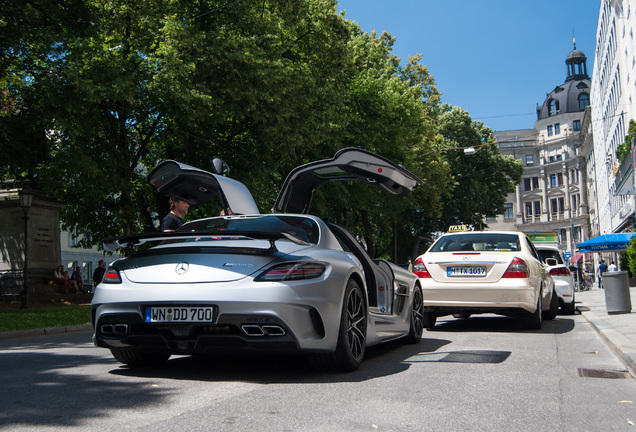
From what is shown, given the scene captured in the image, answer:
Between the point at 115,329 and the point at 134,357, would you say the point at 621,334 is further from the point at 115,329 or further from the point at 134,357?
the point at 115,329

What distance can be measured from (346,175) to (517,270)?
358 centimetres

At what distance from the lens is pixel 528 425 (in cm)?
417

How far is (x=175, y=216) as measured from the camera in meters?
8.20

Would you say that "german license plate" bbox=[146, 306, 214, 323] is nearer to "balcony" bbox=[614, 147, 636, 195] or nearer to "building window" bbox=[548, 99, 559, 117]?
"balcony" bbox=[614, 147, 636, 195]

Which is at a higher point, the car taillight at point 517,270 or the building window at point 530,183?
the building window at point 530,183

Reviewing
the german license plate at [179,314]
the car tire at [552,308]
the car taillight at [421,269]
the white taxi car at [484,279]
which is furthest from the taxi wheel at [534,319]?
the german license plate at [179,314]

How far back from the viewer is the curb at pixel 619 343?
22.4ft

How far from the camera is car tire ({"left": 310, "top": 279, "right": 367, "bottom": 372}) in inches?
228

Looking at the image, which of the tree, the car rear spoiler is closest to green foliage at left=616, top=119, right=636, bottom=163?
the tree

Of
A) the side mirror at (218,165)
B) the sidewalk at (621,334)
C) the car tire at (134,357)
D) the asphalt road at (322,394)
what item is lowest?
the sidewalk at (621,334)

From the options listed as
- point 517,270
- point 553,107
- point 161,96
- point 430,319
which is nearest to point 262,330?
point 517,270

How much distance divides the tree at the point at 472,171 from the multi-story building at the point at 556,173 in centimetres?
4393

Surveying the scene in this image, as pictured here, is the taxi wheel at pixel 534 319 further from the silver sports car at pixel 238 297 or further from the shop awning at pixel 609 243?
the shop awning at pixel 609 243

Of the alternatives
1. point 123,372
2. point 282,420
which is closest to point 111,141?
point 123,372
